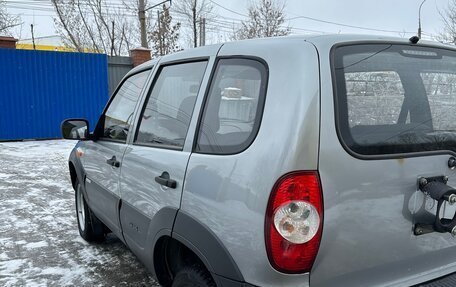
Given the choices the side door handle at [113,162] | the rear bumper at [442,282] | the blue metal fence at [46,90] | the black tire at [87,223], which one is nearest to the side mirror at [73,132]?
the side door handle at [113,162]

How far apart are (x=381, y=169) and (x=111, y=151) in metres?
2.16

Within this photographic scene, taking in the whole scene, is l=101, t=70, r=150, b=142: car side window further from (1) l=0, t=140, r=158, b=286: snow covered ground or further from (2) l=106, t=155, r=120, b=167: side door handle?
(1) l=0, t=140, r=158, b=286: snow covered ground

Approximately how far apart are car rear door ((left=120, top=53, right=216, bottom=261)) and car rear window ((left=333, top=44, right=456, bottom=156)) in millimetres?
811

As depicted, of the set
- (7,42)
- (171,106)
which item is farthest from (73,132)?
(7,42)

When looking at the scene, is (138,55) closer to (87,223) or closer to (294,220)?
(87,223)

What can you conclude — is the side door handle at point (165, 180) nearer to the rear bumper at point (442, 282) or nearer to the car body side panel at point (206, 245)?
the car body side panel at point (206, 245)

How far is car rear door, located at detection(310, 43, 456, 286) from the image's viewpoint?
1.64m

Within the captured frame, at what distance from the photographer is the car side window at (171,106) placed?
231 centimetres

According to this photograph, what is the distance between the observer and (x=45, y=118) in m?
12.2

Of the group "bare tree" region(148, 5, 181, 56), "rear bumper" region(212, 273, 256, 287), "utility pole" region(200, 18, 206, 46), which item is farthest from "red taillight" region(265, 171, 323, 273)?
"utility pole" region(200, 18, 206, 46)

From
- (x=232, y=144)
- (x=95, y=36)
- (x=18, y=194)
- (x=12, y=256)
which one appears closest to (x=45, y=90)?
(x=18, y=194)


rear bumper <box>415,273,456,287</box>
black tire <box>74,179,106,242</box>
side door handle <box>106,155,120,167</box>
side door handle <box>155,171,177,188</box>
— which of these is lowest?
black tire <box>74,179,106,242</box>

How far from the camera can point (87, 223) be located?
4238 millimetres

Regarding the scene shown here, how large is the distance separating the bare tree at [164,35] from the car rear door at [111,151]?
71.2 ft
